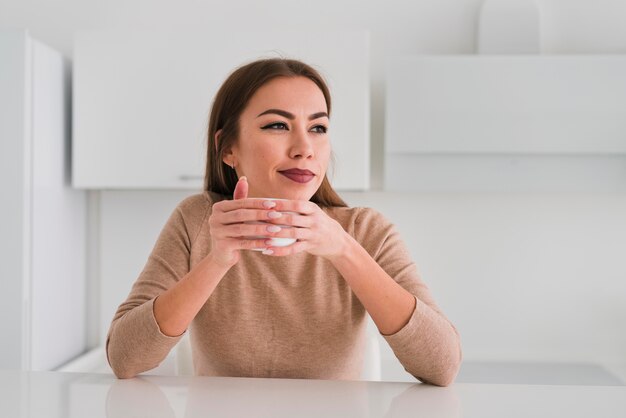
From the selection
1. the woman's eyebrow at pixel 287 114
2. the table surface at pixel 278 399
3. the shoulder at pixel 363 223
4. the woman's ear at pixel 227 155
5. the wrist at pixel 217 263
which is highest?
the woman's eyebrow at pixel 287 114

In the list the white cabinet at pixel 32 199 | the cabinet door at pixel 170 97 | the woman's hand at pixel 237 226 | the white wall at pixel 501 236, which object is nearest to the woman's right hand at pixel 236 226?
the woman's hand at pixel 237 226

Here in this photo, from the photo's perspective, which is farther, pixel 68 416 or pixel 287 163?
pixel 287 163

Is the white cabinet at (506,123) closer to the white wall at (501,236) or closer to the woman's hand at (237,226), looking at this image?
the white wall at (501,236)

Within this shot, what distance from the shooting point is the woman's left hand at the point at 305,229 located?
3.31 ft

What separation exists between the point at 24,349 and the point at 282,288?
1353 millimetres

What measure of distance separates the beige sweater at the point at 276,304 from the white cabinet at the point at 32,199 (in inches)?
43.4

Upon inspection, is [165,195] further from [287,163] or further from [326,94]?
[287,163]

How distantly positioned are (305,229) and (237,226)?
0.33ft

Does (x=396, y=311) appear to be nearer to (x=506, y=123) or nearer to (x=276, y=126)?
(x=276, y=126)

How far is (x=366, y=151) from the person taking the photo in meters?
2.39

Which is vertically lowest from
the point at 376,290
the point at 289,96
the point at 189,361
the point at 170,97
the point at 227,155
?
the point at 189,361

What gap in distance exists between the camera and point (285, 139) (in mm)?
1254

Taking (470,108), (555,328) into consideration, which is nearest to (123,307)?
(470,108)

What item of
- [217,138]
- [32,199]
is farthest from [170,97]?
[217,138]
